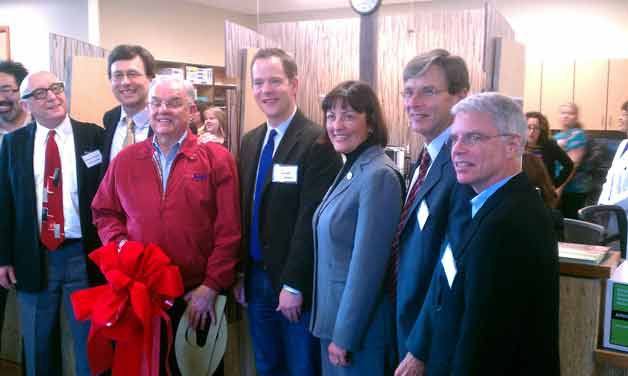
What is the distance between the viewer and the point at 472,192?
140 centimetres

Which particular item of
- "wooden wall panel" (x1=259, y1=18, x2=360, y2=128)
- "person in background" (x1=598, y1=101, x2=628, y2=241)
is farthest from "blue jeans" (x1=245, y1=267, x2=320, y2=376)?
"person in background" (x1=598, y1=101, x2=628, y2=241)

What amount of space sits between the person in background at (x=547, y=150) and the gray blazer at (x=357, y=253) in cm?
328

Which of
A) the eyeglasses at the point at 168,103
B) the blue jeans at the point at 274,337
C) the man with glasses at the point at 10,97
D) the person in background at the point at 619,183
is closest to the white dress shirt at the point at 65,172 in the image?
the eyeglasses at the point at 168,103

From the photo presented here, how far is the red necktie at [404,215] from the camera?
5.38 feet

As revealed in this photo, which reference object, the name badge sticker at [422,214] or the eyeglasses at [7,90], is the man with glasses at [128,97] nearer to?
the eyeglasses at [7,90]

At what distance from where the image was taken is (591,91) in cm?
687

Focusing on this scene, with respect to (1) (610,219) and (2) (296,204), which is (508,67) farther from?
(2) (296,204)

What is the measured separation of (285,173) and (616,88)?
624 cm

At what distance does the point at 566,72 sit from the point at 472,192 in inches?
255

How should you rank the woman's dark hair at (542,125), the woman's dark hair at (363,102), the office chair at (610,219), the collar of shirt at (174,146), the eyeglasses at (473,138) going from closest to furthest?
the eyeglasses at (473,138)
the woman's dark hair at (363,102)
the collar of shirt at (174,146)
the office chair at (610,219)
the woman's dark hair at (542,125)

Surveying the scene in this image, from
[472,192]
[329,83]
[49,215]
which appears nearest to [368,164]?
[472,192]

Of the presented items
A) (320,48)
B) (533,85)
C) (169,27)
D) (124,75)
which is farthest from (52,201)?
→ (533,85)

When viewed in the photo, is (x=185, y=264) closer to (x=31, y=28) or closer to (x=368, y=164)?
(x=368, y=164)

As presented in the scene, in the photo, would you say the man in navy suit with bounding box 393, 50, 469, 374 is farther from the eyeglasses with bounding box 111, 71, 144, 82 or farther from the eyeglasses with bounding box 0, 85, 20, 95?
the eyeglasses with bounding box 0, 85, 20, 95
